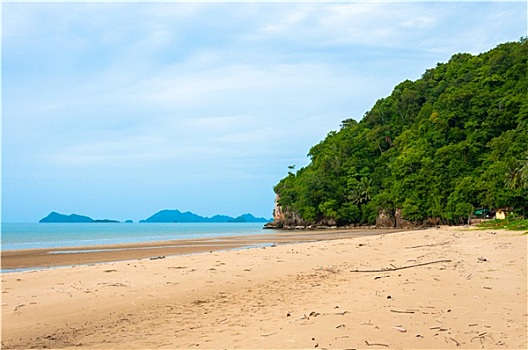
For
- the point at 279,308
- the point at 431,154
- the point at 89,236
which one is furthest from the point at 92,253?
the point at 431,154

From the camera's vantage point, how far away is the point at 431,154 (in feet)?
247

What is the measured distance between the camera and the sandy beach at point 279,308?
479 cm

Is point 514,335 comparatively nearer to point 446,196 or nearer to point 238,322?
point 238,322

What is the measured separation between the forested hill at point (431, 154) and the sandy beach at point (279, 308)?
44668mm

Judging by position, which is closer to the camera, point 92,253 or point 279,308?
point 279,308

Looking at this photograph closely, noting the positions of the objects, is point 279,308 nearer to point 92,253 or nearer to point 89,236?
point 92,253

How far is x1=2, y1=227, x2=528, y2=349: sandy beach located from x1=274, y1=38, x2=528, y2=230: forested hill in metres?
44.7

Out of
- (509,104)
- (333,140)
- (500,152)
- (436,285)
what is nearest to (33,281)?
(436,285)

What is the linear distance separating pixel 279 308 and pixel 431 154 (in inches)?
2928

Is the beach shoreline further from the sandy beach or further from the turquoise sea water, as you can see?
the sandy beach

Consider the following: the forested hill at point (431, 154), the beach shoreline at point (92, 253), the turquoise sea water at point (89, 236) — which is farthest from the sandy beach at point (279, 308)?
the forested hill at point (431, 154)

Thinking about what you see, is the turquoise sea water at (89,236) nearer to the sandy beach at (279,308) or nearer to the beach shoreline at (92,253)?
the beach shoreline at (92,253)

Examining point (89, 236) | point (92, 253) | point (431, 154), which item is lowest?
point (92, 253)

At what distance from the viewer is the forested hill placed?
60.9m
